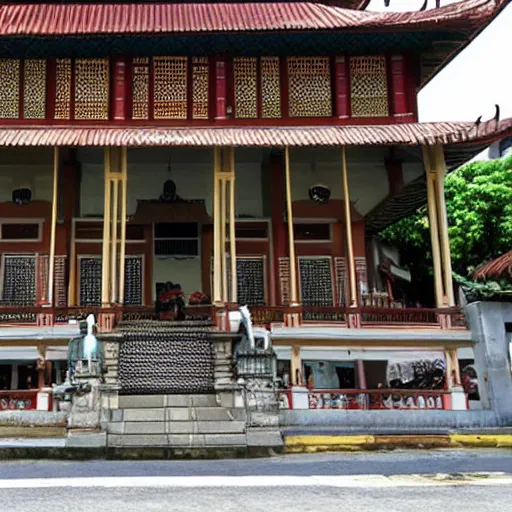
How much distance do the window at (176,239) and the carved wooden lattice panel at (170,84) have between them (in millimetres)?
3624

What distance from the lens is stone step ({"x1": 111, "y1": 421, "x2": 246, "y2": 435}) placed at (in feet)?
39.7

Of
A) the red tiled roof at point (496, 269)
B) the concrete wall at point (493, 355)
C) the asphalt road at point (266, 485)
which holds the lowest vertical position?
the asphalt road at point (266, 485)

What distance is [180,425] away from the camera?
12.4m

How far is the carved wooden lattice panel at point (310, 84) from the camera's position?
20016 millimetres

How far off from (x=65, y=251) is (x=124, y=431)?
9895 millimetres

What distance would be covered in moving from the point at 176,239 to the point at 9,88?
20.6 ft

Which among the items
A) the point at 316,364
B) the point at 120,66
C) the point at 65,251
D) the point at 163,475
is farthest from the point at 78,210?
the point at 163,475

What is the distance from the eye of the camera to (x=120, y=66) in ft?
64.7

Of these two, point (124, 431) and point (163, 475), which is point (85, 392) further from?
point (163, 475)

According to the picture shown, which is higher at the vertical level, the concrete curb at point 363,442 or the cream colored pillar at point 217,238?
the cream colored pillar at point 217,238

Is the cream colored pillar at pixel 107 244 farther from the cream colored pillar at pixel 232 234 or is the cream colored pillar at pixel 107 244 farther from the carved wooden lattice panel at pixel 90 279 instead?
the carved wooden lattice panel at pixel 90 279

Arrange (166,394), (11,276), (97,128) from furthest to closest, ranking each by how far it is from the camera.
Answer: (11,276)
(97,128)
(166,394)

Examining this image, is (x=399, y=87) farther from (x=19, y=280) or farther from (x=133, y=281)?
(x=19, y=280)

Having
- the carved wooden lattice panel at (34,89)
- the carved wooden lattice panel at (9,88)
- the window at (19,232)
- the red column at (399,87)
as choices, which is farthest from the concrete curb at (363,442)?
the carved wooden lattice panel at (9,88)
